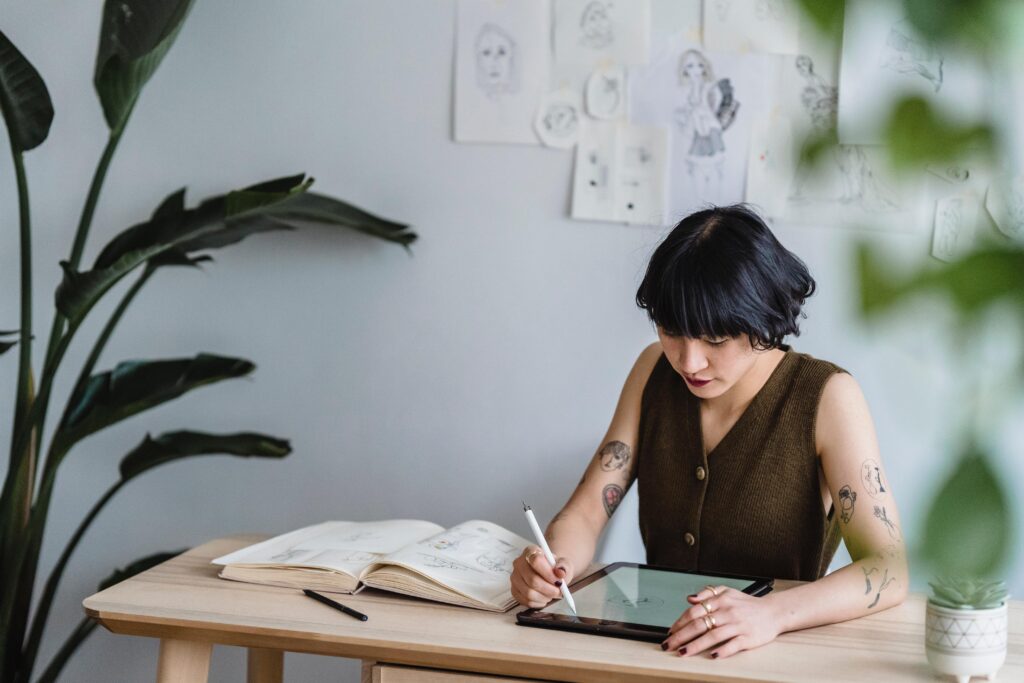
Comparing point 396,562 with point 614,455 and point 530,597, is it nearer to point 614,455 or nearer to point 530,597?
point 530,597

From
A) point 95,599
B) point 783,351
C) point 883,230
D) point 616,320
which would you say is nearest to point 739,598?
point 783,351

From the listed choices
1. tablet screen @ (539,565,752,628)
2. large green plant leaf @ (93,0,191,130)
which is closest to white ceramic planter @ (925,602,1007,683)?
tablet screen @ (539,565,752,628)

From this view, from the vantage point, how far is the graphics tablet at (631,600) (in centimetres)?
129

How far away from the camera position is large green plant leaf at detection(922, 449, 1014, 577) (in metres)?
0.20

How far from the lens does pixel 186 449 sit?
6.52 feet

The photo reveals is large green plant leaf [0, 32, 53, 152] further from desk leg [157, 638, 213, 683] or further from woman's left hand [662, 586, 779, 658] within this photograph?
woman's left hand [662, 586, 779, 658]

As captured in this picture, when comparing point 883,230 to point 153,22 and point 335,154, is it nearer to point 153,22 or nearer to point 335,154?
point 153,22

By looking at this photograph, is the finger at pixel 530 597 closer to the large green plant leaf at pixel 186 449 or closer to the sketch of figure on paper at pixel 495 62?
the large green plant leaf at pixel 186 449

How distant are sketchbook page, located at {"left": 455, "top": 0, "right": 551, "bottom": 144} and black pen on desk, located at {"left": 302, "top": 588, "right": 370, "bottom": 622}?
1.09 metres

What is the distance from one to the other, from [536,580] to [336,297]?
44.5 inches

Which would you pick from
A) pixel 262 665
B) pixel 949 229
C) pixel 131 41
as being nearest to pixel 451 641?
pixel 262 665

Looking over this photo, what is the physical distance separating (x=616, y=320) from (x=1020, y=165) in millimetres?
1971

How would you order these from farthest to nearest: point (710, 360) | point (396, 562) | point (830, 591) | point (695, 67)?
point (695, 67), point (710, 360), point (396, 562), point (830, 591)

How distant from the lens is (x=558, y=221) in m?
2.19
